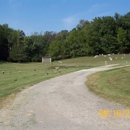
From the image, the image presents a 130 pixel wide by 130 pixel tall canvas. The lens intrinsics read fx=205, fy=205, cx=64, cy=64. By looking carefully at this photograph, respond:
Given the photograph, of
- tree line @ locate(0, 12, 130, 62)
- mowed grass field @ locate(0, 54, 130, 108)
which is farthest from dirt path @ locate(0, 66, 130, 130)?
tree line @ locate(0, 12, 130, 62)

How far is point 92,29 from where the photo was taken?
7250 centimetres

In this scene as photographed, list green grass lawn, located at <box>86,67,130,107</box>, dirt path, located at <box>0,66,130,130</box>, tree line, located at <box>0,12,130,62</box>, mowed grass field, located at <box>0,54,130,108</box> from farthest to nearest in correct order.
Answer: tree line, located at <box>0,12,130,62</box>
mowed grass field, located at <box>0,54,130,108</box>
green grass lawn, located at <box>86,67,130,107</box>
dirt path, located at <box>0,66,130,130</box>

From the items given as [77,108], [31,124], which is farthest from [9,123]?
[77,108]

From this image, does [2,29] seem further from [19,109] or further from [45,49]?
[19,109]

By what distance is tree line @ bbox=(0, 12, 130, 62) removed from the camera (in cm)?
6719

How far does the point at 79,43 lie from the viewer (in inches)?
2844
